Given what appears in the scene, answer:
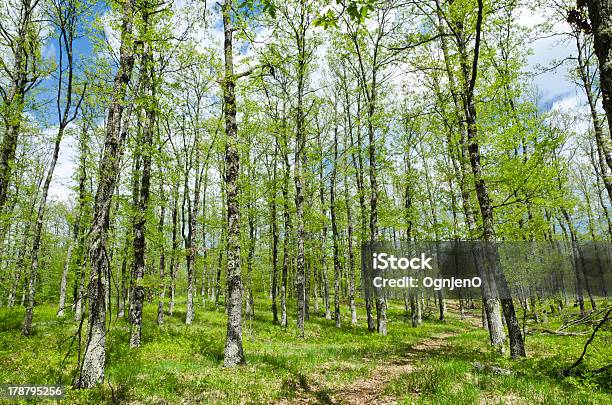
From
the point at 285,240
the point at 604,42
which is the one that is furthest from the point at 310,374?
the point at 285,240

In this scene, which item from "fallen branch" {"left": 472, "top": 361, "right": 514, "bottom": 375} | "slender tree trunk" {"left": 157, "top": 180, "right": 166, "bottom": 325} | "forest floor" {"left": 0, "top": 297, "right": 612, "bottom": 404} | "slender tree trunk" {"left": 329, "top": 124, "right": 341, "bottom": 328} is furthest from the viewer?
"slender tree trunk" {"left": 329, "top": 124, "right": 341, "bottom": 328}

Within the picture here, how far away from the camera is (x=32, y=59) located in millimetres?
14758

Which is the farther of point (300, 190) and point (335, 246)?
point (335, 246)

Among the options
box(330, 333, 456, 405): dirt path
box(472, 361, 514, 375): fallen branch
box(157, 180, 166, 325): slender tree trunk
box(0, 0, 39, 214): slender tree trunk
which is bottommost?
box(330, 333, 456, 405): dirt path

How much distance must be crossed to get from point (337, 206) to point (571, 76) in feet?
54.0

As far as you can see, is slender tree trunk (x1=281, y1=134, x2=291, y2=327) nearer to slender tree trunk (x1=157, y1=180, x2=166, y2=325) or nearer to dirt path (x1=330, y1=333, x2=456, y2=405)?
slender tree trunk (x1=157, y1=180, x2=166, y2=325)

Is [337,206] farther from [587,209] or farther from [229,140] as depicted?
[587,209]

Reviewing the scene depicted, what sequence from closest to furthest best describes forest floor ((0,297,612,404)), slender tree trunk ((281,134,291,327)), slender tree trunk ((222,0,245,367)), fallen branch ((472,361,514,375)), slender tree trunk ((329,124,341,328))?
forest floor ((0,297,612,404))
fallen branch ((472,361,514,375))
slender tree trunk ((222,0,245,367))
slender tree trunk ((281,134,291,327))
slender tree trunk ((329,124,341,328))

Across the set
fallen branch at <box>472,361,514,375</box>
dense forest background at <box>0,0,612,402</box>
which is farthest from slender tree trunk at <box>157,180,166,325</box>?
fallen branch at <box>472,361,514,375</box>

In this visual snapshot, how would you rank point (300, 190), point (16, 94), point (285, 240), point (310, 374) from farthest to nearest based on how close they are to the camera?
point (285, 240) < point (300, 190) < point (16, 94) < point (310, 374)

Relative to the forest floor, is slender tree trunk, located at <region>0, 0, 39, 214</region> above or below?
above

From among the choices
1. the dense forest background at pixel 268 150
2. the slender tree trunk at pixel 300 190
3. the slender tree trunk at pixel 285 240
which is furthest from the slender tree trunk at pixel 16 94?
the slender tree trunk at pixel 285 240

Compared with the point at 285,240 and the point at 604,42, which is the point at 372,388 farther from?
the point at 285,240

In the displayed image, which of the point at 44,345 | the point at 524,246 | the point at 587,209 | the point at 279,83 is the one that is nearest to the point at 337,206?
the point at 279,83
